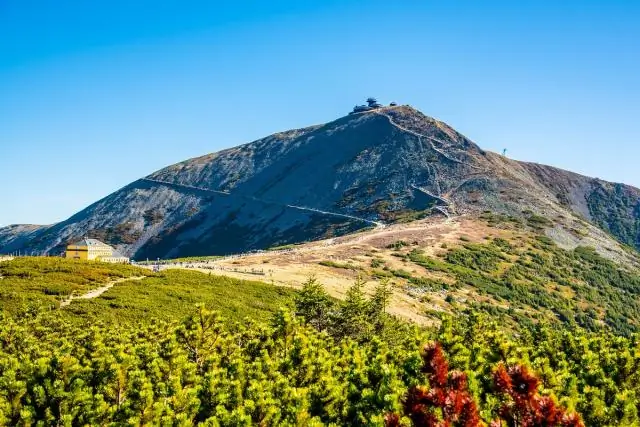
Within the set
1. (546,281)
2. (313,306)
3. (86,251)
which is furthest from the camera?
(86,251)

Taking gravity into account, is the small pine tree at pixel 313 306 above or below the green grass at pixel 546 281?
above

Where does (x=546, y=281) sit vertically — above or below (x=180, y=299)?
below

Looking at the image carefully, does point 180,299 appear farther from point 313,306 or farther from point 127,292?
point 313,306

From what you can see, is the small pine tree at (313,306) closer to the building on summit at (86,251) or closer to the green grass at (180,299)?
the green grass at (180,299)

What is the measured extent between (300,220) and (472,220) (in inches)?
2378

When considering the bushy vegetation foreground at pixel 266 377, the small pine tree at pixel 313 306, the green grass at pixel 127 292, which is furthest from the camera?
the green grass at pixel 127 292

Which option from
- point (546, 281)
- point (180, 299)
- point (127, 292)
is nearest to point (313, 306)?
point (180, 299)

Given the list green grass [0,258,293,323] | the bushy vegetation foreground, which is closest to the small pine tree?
green grass [0,258,293,323]

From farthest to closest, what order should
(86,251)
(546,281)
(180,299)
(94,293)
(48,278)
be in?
(86,251) < (546,281) < (48,278) < (180,299) < (94,293)

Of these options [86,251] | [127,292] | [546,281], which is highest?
[86,251]

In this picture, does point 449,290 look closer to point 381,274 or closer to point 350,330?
point 381,274

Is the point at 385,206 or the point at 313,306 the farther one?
the point at 385,206

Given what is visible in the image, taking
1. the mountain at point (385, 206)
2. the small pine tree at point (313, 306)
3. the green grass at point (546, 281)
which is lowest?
the green grass at point (546, 281)

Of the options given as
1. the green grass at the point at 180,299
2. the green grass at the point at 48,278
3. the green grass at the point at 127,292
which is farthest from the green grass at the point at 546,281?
the green grass at the point at 48,278
